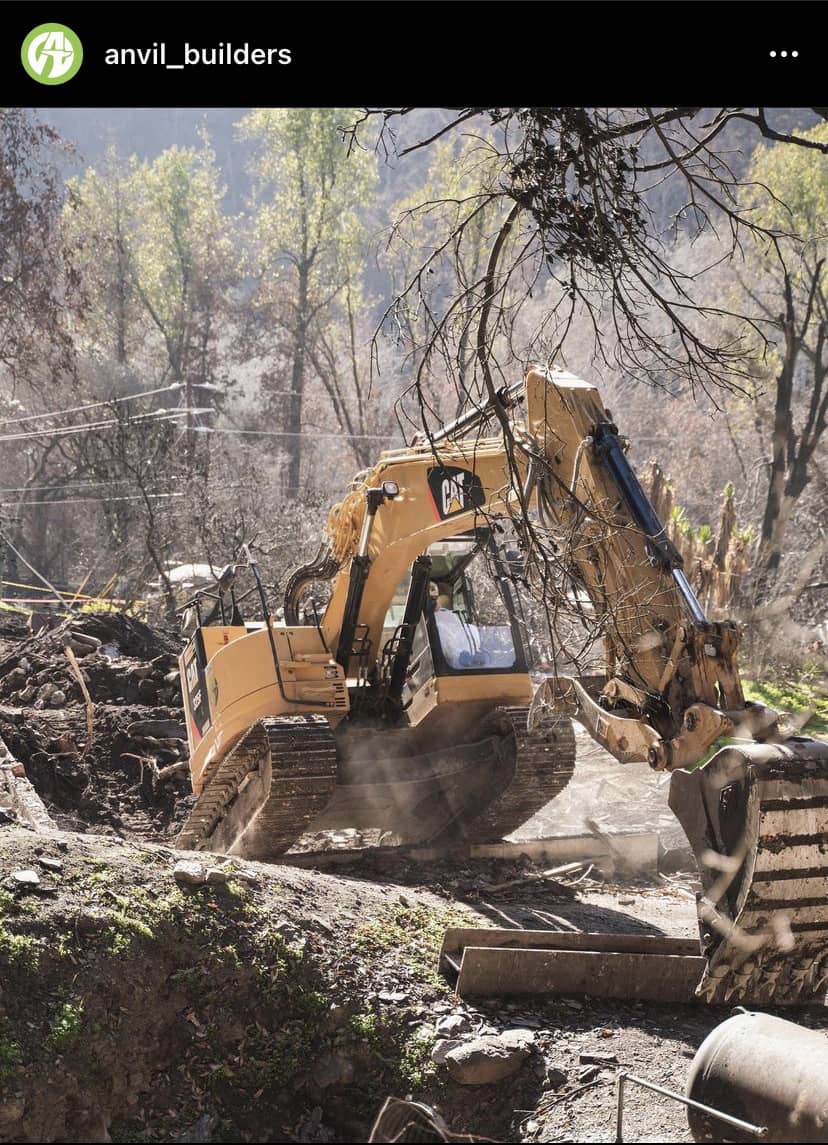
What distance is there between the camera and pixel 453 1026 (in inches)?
189

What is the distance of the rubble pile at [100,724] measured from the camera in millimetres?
10148

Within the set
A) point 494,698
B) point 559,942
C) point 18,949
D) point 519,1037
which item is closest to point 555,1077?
point 519,1037

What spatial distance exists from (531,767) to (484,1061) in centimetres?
360

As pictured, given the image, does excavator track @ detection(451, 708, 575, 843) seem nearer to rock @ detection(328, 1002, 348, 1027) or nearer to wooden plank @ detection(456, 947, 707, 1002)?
wooden plank @ detection(456, 947, 707, 1002)

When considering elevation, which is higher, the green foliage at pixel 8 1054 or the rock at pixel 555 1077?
the green foliage at pixel 8 1054

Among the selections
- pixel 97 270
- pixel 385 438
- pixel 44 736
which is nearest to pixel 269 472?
pixel 385 438

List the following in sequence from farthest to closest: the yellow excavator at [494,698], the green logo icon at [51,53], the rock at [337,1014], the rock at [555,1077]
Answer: the rock at [337,1014] < the yellow excavator at [494,698] < the rock at [555,1077] < the green logo icon at [51,53]

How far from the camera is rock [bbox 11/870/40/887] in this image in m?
4.90

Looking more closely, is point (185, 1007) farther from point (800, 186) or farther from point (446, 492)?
point (800, 186)

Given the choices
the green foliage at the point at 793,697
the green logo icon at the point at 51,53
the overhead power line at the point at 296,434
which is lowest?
the green foliage at the point at 793,697

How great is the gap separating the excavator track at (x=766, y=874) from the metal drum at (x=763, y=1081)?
1.02m

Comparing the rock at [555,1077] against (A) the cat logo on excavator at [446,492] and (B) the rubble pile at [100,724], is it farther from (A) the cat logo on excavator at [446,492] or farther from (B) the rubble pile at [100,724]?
(B) the rubble pile at [100,724]

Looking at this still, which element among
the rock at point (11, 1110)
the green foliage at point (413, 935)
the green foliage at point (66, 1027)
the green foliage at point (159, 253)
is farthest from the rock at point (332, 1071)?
the green foliage at point (159, 253)

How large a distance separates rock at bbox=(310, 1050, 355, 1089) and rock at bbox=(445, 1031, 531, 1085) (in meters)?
0.43
